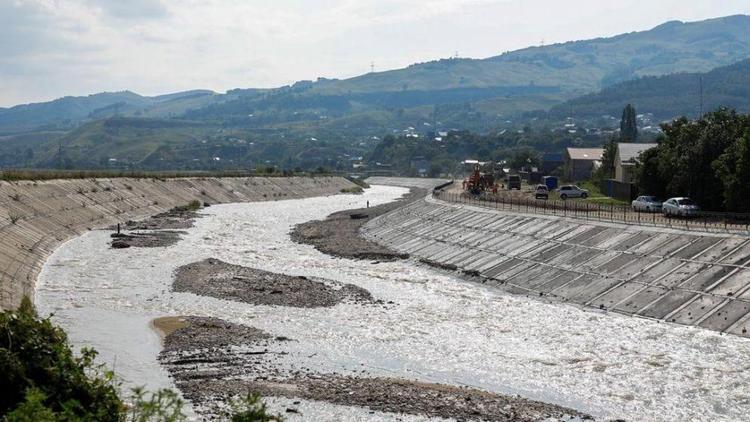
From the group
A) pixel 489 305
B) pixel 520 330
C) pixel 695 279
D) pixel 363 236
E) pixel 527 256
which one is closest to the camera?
pixel 520 330

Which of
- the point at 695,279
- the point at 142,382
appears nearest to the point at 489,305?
the point at 695,279

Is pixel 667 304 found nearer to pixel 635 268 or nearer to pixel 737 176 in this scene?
pixel 635 268

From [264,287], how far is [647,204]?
3739 centimetres

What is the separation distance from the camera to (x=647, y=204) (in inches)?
2773

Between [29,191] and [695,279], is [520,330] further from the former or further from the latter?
[29,191]

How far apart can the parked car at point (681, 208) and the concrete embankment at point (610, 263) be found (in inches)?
315

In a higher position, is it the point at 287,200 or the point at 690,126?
the point at 690,126

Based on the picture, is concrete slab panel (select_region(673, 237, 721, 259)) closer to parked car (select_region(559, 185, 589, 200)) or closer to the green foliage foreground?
the green foliage foreground

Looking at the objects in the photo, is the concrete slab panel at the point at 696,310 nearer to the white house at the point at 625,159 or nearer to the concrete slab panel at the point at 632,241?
the concrete slab panel at the point at 632,241

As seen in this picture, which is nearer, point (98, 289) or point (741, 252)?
point (741, 252)

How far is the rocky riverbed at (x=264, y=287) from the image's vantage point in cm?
4575

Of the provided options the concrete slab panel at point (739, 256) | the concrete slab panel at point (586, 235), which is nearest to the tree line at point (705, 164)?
the concrete slab panel at point (586, 235)

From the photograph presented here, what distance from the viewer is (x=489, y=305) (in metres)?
44.9

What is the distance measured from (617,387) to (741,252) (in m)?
18.3
